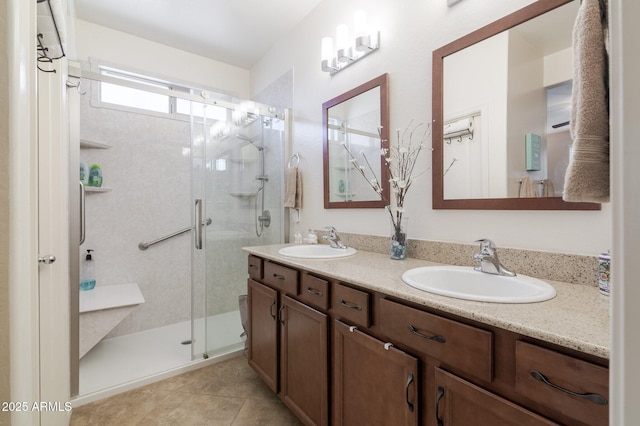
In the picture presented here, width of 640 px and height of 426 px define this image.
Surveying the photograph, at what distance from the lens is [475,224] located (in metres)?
1.28

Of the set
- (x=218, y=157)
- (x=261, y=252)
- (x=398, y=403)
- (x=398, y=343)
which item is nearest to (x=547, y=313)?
(x=398, y=343)

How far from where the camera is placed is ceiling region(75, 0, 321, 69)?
7.09 feet

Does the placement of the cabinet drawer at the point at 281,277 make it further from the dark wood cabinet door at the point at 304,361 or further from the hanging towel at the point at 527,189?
the hanging towel at the point at 527,189

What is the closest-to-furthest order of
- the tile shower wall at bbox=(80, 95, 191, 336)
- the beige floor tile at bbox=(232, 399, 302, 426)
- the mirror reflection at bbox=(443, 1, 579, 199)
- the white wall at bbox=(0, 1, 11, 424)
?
the white wall at bbox=(0, 1, 11, 424) → the mirror reflection at bbox=(443, 1, 579, 199) → the beige floor tile at bbox=(232, 399, 302, 426) → the tile shower wall at bbox=(80, 95, 191, 336)

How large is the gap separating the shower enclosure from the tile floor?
0.15m

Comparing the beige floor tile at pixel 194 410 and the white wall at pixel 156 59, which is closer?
the beige floor tile at pixel 194 410

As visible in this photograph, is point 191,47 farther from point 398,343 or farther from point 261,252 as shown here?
point 398,343

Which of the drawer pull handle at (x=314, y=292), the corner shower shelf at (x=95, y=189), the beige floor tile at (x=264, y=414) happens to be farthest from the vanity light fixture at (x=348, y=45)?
the beige floor tile at (x=264, y=414)

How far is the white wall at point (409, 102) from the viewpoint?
106 centimetres

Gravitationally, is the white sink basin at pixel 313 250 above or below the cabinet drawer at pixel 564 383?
above

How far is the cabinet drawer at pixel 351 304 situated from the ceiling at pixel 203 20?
2.19m

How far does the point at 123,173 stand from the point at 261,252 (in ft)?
5.62

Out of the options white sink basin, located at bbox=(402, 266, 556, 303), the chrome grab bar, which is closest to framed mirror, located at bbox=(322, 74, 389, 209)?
white sink basin, located at bbox=(402, 266, 556, 303)

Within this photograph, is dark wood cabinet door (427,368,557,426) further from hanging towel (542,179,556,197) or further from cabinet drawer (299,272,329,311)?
hanging towel (542,179,556,197)
